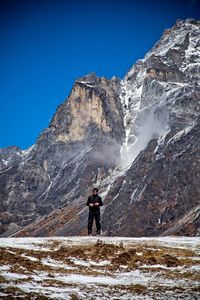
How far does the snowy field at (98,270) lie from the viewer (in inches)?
576

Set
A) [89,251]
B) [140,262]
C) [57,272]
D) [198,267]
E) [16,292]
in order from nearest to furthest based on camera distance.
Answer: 1. [16,292]
2. [57,272]
3. [198,267]
4. [140,262]
5. [89,251]

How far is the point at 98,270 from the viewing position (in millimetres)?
19625

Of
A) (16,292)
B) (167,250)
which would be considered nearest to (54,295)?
(16,292)

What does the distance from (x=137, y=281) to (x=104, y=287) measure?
2.06 m

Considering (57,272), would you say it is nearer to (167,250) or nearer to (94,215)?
(167,250)

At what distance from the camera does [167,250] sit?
81.2 feet

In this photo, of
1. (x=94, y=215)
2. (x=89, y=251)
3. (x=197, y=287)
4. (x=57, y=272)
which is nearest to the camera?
(x=197, y=287)

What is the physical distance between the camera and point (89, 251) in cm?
2362

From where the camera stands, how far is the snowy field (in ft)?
48.0

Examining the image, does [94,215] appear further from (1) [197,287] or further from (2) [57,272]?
(1) [197,287]

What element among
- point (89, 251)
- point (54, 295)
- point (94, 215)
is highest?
point (94, 215)

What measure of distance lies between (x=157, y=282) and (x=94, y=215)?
627 inches

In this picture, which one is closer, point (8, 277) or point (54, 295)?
point (54, 295)

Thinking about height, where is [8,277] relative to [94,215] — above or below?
below
